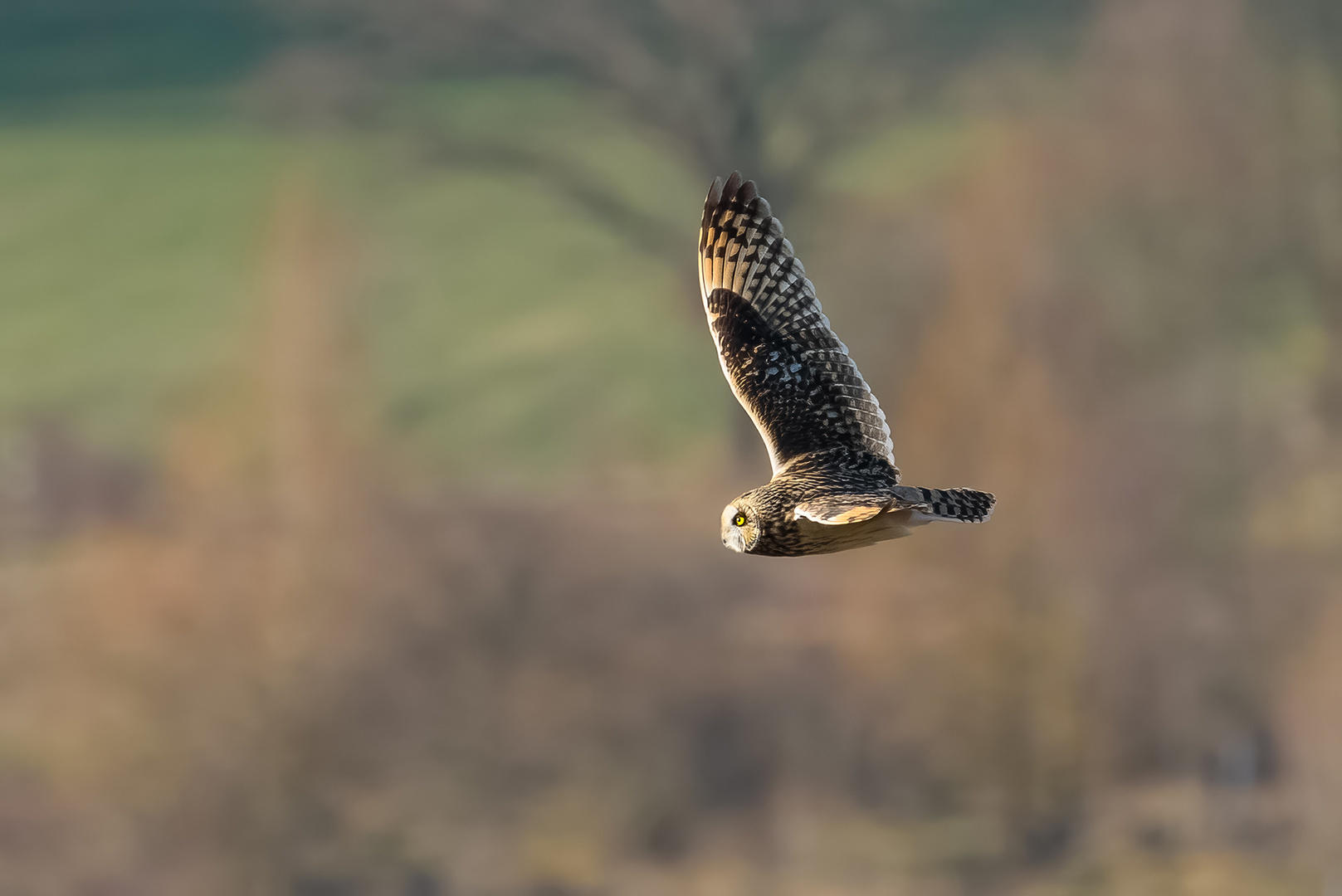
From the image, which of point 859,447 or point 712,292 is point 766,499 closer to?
point 859,447

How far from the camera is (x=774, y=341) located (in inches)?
257

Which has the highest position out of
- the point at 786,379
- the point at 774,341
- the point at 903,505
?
the point at 774,341

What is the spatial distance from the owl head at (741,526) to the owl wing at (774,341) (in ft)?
3.37

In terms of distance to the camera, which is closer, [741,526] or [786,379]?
[741,526]

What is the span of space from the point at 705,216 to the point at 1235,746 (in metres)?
15.5

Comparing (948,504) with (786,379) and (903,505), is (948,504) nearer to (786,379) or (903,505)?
(903,505)

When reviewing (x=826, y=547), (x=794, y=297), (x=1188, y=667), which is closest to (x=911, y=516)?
(x=826, y=547)

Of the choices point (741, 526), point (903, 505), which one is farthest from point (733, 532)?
point (903, 505)

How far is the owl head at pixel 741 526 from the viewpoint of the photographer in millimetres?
4898

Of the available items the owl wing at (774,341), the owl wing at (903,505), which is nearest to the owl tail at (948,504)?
the owl wing at (903,505)

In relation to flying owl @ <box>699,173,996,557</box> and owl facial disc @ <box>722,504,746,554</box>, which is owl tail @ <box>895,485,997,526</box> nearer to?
flying owl @ <box>699,173,996,557</box>

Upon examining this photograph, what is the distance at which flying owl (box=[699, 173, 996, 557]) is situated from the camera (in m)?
5.17

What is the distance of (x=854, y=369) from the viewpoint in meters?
6.42

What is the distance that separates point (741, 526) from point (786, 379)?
153 cm
